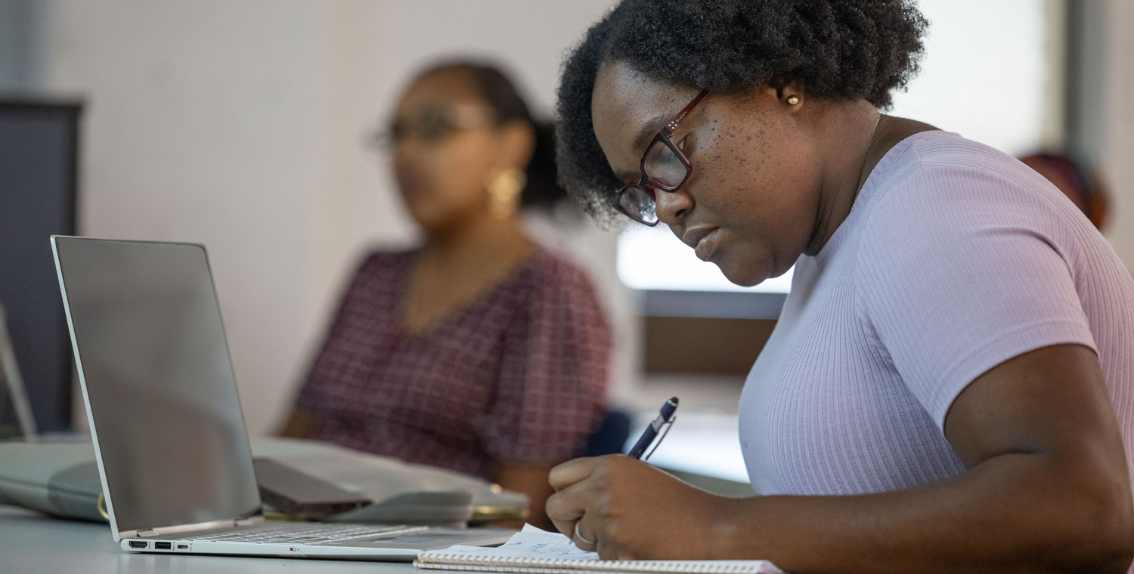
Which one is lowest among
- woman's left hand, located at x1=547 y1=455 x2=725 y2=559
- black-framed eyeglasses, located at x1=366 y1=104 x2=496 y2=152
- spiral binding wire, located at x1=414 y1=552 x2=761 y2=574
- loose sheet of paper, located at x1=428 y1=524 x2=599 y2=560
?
loose sheet of paper, located at x1=428 y1=524 x2=599 y2=560

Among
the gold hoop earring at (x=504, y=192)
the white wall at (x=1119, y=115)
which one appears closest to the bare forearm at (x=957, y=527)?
the gold hoop earring at (x=504, y=192)

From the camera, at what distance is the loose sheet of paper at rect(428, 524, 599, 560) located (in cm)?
82

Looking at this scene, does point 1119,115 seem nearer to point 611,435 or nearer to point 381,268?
point 611,435

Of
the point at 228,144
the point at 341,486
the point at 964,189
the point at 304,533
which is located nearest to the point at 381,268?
the point at 228,144

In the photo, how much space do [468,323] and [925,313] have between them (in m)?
1.51

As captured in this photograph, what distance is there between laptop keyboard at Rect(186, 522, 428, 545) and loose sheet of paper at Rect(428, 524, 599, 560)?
0.14m

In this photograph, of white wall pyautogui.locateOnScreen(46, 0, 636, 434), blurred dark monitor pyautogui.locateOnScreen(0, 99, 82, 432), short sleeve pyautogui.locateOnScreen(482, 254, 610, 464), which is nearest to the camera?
blurred dark monitor pyautogui.locateOnScreen(0, 99, 82, 432)

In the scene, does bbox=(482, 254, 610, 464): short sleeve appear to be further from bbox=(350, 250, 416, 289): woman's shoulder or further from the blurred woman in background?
bbox=(350, 250, 416, 289): woman's shoulder

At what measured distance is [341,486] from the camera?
4.03ft

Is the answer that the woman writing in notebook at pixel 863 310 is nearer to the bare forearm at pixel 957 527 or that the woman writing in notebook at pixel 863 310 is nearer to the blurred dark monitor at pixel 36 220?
the bare forearm at pixel 957 527

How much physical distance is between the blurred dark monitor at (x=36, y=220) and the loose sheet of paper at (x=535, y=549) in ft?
4.22

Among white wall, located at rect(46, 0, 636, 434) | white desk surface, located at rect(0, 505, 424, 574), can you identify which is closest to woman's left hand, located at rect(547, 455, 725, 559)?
white desk surface, located at rect(0, 505, 424, 574)

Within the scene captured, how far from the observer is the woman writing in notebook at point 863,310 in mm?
674

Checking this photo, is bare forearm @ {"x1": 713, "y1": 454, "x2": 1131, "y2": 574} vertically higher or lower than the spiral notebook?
higher
